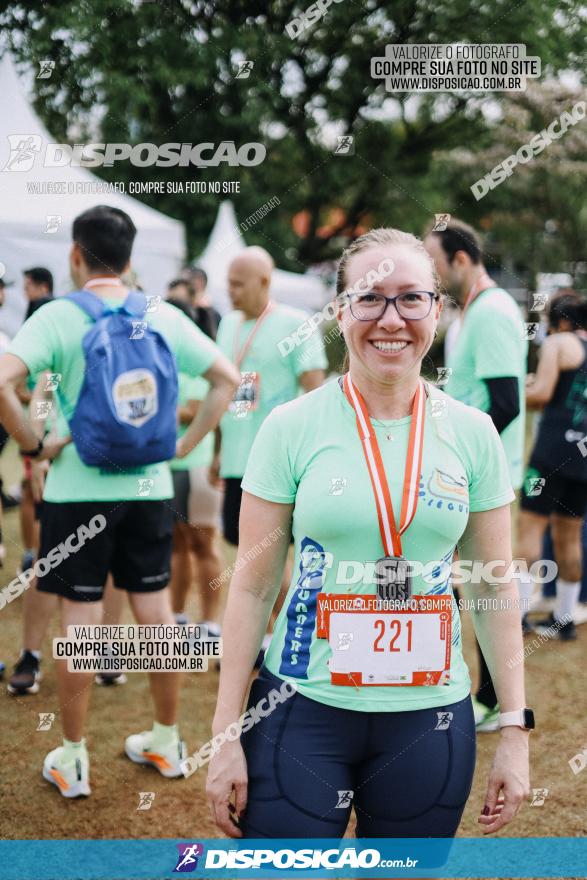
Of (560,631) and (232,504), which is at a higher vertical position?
(232,504)

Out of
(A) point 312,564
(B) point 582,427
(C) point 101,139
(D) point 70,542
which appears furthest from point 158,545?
(B) point 582,427

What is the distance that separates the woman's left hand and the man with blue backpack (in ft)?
5.23

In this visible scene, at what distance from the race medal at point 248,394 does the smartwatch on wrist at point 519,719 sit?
8.41ft

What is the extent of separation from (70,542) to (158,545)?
0.34 metres

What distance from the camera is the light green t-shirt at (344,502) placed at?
1.61 m

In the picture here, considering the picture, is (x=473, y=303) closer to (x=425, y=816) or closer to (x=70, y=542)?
(x=70, y=542)

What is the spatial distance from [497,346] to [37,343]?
173 cm

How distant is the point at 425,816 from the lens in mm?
1663
